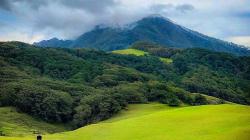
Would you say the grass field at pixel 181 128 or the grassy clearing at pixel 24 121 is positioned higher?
the grass field at pixel 181 128

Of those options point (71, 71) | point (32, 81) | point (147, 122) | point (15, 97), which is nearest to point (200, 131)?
point (147, 122)

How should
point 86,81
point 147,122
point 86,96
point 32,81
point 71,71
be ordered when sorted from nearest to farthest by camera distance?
point 147,122 < point 86,96 < point 32,81 < point 86,81 < point 71,71

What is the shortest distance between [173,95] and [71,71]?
6286 centimetres

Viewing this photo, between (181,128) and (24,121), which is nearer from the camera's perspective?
(181,128)

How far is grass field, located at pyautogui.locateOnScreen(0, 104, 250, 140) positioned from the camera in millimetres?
47812

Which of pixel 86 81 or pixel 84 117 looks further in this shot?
pixel 86 81

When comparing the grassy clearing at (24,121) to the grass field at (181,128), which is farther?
the grassy clearing at (24,121)

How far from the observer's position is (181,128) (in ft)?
177

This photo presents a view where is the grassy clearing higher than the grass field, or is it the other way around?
the grass field

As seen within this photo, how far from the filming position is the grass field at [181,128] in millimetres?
47812

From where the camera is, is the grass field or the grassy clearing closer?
the grass field

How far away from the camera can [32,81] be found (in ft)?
501

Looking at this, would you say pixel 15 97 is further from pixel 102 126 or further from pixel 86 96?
pixel 102 126

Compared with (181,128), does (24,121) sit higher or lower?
lower
